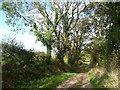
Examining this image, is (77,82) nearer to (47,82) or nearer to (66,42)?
(47,82)

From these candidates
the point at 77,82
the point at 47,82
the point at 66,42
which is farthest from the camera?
the point at 66,42

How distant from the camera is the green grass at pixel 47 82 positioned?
149 inches

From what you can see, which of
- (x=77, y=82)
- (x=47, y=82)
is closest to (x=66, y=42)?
(x=77, y=82)

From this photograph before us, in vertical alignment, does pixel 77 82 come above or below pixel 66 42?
below

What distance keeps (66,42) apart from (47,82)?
3.05 feet

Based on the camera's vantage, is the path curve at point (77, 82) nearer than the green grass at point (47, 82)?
No

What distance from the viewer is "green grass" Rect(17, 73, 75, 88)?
12.4 feet

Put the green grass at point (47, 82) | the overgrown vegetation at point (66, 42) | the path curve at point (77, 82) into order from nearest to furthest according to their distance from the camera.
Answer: the green grass at point (47, 82) → the path curve at point (77, 82) → the overgrown vegetation at point (66, 42)

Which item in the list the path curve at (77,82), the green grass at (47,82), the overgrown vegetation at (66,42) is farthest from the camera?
the overgrown vegetation at (66,42)

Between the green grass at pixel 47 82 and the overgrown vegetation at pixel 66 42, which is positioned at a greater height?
the overgrown vegetation at pixel 66 42

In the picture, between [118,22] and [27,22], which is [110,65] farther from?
[27,22]

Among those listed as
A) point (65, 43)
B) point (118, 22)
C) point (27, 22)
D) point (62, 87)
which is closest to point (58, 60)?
point (65, 43)

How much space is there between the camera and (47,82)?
3.96 meters

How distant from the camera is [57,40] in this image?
A: 4.63 meters
